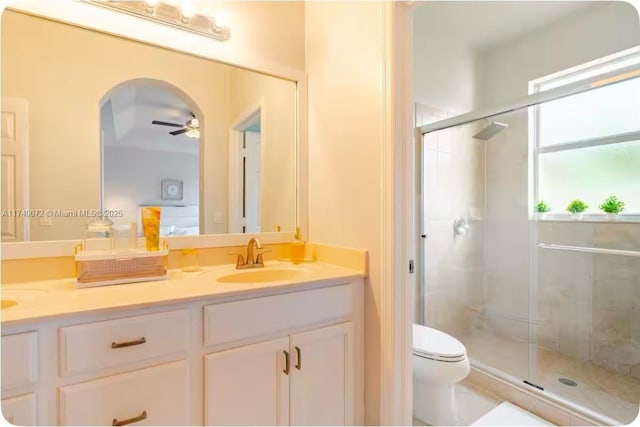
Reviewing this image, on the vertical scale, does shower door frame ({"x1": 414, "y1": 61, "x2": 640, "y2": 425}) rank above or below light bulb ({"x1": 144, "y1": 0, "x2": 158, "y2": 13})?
below

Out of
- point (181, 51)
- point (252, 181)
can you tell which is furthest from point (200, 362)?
point (181, 51)

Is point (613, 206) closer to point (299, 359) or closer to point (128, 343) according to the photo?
point (299, 359)

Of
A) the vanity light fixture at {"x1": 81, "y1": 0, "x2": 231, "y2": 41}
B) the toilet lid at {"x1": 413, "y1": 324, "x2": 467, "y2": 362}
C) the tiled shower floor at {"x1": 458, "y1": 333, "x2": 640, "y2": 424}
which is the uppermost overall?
the vanity light fixture at {"x1": 81, "y1": 0, "x2": 231, "y2": 41}

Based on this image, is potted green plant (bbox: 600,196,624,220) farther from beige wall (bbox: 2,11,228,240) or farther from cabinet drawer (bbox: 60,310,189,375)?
beige wall (bbox: 2,11,228,240)

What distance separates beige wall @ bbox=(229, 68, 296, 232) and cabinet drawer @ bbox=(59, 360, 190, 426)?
34.6 inches

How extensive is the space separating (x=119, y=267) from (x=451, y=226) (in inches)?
85.8

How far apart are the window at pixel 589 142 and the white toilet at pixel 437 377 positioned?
152cm

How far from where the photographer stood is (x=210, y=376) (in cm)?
105

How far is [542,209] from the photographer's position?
94.4 inches

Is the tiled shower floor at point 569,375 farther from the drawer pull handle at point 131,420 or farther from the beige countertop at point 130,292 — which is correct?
the drawer pull handle at point 131,420

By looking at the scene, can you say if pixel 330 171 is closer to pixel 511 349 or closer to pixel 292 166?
pixel 292 166

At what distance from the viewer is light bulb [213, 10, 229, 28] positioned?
1.51 metres

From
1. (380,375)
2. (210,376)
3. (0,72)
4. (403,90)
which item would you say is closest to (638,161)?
(403,90)

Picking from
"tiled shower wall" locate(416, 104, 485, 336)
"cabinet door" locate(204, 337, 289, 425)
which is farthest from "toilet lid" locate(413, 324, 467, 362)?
"cabinet door" locate(204, 337, 289, 425)
